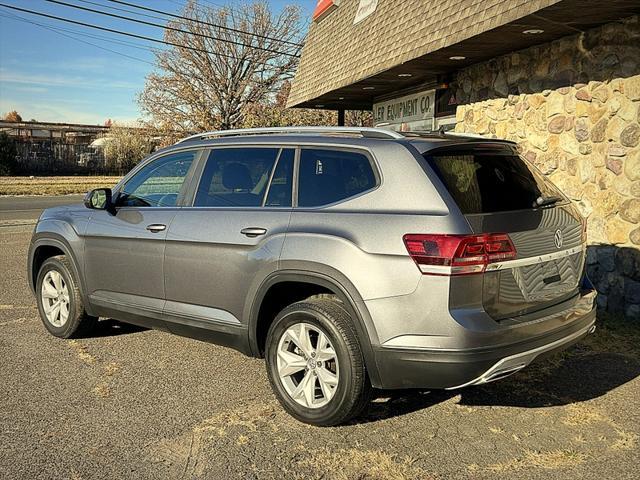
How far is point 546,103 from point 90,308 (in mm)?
5800

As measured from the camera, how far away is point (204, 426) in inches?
156

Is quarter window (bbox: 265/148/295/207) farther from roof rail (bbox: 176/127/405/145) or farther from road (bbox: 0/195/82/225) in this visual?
road (bbox: 0/195/82/225)

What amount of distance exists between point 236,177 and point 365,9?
7.26 m

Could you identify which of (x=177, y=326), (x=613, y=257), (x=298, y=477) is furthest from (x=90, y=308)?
(x=613, y=257)

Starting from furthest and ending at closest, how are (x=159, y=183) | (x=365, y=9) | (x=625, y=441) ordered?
(x=365, y=9) < (x=159, y=183) < (x=625, y=441)

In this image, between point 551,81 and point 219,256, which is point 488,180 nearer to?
point 219,256

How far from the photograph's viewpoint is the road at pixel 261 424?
3.46 m

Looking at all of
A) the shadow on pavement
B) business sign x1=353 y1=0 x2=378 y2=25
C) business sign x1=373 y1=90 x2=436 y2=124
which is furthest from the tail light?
business sign x1=353 y1=0 x2=378 y2=25

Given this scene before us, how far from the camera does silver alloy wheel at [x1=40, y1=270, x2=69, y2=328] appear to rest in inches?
228

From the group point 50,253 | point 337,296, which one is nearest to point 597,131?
point 337,296

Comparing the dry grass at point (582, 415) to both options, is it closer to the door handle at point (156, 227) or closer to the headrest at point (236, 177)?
the headrest at point (236, 177)

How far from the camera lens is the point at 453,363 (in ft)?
11.3

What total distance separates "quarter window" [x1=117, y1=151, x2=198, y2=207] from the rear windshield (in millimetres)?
2125

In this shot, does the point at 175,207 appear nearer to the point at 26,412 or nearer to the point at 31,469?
the point at 26,412
